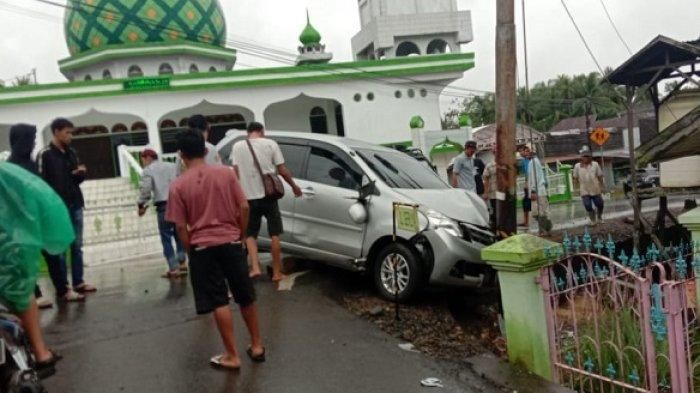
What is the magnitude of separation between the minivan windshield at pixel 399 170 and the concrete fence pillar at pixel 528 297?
210 cm

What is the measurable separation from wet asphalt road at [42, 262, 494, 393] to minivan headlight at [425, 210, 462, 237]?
1176mm

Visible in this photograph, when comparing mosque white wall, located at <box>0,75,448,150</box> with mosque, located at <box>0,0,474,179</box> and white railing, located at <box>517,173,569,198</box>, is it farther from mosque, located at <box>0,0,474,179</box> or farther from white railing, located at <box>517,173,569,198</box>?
white railing, located at <box>517,173,569,198</box>

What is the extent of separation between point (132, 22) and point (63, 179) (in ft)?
66.6

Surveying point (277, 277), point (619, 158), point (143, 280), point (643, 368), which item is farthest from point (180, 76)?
point (619, 158)

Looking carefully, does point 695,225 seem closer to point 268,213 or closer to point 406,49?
point 268,213

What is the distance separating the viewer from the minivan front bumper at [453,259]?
19.8ft

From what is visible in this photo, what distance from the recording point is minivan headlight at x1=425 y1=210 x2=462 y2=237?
6.11 m

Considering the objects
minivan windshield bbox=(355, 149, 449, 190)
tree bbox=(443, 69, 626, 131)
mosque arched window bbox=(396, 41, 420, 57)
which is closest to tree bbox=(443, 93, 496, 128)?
tree bbox=(443, 69, 626, 131)

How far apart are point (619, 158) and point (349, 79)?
22.1 m

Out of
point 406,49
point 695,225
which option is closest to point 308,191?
point 695,225

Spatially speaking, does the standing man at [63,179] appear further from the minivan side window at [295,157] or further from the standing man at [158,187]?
the minivan side window at [295,157]

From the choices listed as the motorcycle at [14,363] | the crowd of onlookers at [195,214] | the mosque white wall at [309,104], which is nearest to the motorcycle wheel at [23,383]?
the motorcycle at [14,363]

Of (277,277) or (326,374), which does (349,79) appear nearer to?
(277,277)

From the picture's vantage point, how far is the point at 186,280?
7621mm
